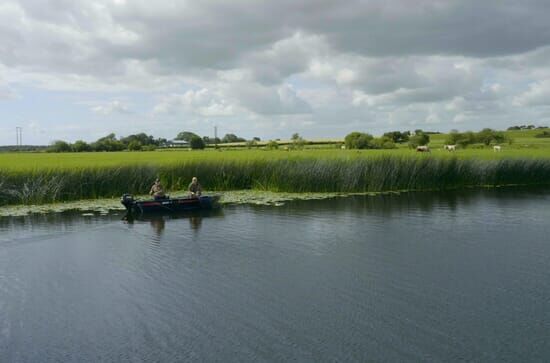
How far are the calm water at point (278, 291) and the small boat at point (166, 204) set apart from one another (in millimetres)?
2628

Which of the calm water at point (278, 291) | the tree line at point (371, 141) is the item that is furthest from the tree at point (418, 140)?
the calm water at point (278, 291)

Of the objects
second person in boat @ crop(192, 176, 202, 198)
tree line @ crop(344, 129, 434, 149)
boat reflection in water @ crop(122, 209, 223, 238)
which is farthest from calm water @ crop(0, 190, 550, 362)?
tree line @ crop(344, 129, 434, 149)

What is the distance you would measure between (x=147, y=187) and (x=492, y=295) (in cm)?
2293

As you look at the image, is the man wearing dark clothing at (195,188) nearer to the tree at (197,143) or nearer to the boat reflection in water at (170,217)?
the boat reflection in water at (170,217)

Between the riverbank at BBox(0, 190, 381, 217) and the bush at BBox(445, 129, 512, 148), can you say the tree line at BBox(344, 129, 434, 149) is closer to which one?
the bush at BBox(445, 129, 512, 148)

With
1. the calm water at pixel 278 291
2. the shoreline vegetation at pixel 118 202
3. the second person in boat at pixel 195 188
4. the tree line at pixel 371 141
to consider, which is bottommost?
the calm water at pixel 278 291

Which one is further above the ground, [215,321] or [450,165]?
[450,165]

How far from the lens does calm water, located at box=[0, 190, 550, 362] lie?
9.04 m

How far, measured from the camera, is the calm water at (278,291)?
904 cm

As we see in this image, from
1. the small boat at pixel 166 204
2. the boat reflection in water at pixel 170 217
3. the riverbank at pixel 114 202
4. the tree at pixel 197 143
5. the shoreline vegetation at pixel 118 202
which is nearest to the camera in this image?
the boat reflection in water at pixel 170 217

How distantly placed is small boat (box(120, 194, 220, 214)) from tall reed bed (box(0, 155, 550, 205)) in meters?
6.13

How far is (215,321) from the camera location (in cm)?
1023

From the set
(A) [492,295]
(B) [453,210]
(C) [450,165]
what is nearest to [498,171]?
(C) [450,165]

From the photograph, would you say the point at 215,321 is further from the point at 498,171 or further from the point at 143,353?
the point at 498,171
